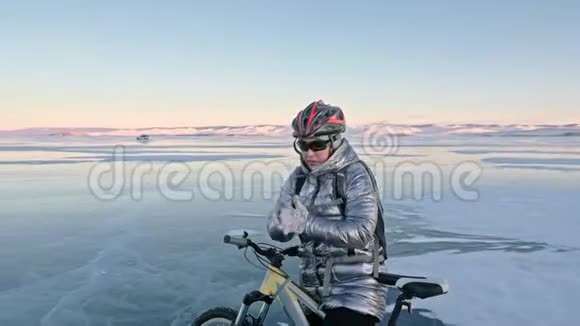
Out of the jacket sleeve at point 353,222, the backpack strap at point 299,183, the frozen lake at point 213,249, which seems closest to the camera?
the jacket sleeve at point 353,222

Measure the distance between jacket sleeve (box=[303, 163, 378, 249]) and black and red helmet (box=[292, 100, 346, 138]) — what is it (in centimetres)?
31

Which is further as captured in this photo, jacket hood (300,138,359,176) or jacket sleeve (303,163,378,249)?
jacket hood (300,138,359,176)

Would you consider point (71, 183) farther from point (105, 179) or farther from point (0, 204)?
point (0, 204)

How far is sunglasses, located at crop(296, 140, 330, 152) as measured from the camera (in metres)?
2.93

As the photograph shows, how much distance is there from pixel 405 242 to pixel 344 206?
18.4 ft

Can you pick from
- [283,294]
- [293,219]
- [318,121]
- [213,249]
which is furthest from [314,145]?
[213,249]

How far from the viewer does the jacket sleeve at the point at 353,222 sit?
2695mm

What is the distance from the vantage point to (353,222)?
8.89 ft

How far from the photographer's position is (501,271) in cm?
634
